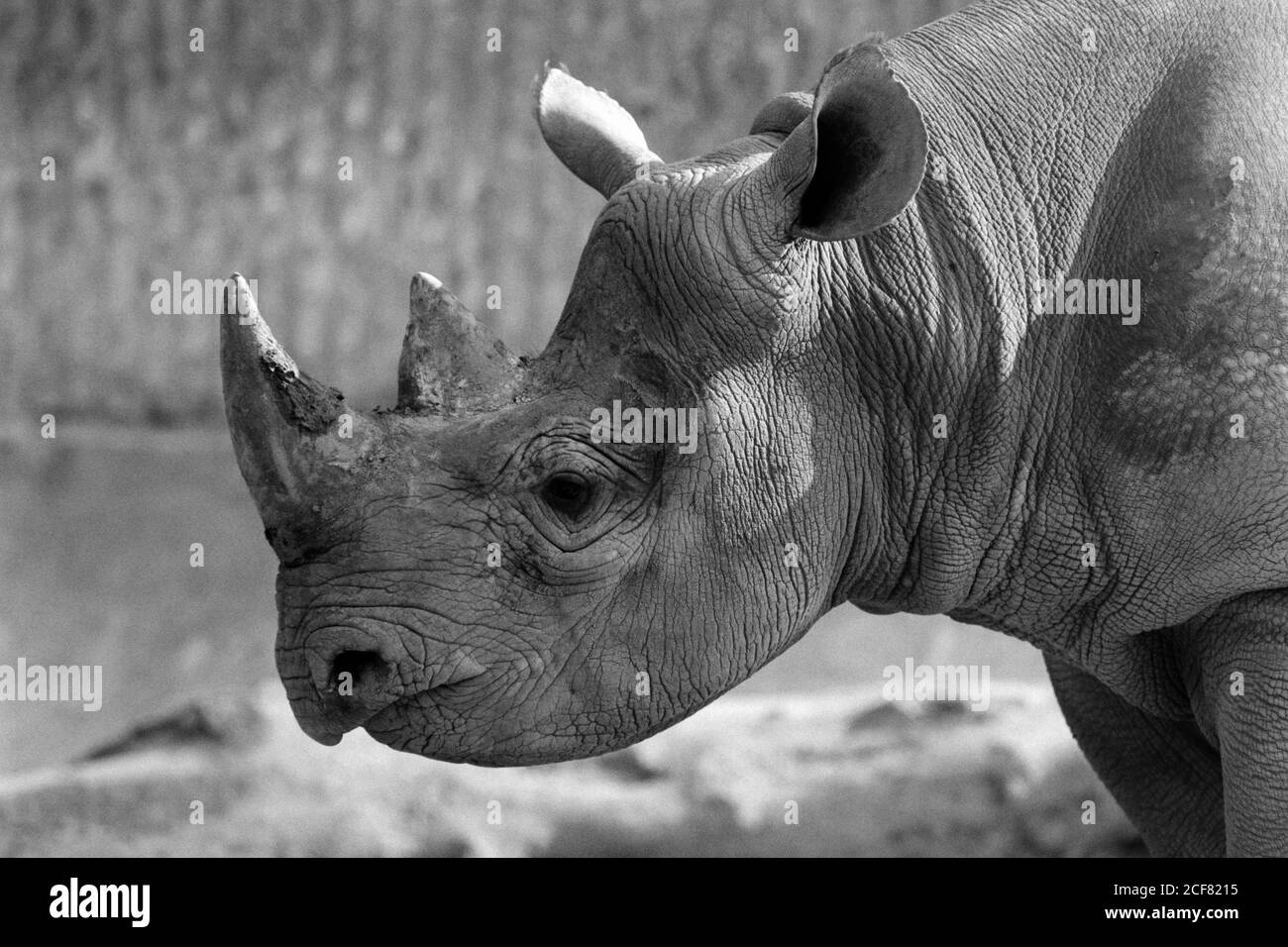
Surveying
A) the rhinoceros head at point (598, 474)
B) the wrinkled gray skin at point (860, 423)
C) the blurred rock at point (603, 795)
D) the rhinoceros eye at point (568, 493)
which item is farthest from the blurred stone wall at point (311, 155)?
the rhinoceros eye at point (568, 493)

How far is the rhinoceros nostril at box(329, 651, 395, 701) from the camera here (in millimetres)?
2754

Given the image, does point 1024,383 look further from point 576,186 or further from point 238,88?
point 238,88

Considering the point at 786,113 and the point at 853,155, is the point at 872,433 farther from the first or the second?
the point at 786,113

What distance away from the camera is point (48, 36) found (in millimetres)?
7277

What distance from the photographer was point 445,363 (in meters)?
2.87

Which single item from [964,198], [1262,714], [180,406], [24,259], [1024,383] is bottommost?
[1262,714]

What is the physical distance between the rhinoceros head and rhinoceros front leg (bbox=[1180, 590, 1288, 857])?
0.67m

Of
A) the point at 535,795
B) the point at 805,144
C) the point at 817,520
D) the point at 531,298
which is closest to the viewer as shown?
the point at 805,144

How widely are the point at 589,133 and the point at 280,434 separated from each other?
0.99 m

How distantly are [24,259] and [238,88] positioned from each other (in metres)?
1.08

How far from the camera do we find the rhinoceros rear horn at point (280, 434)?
2.72m

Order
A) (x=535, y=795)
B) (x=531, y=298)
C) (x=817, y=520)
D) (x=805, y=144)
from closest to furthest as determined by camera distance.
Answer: (x=805, y=144) → (x=817, y=520) → (x=535, y=795) → (x=531, y=298)

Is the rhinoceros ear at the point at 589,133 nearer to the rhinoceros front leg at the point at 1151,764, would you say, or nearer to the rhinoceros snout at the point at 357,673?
the rhinoceros snout at the point at 357,673
